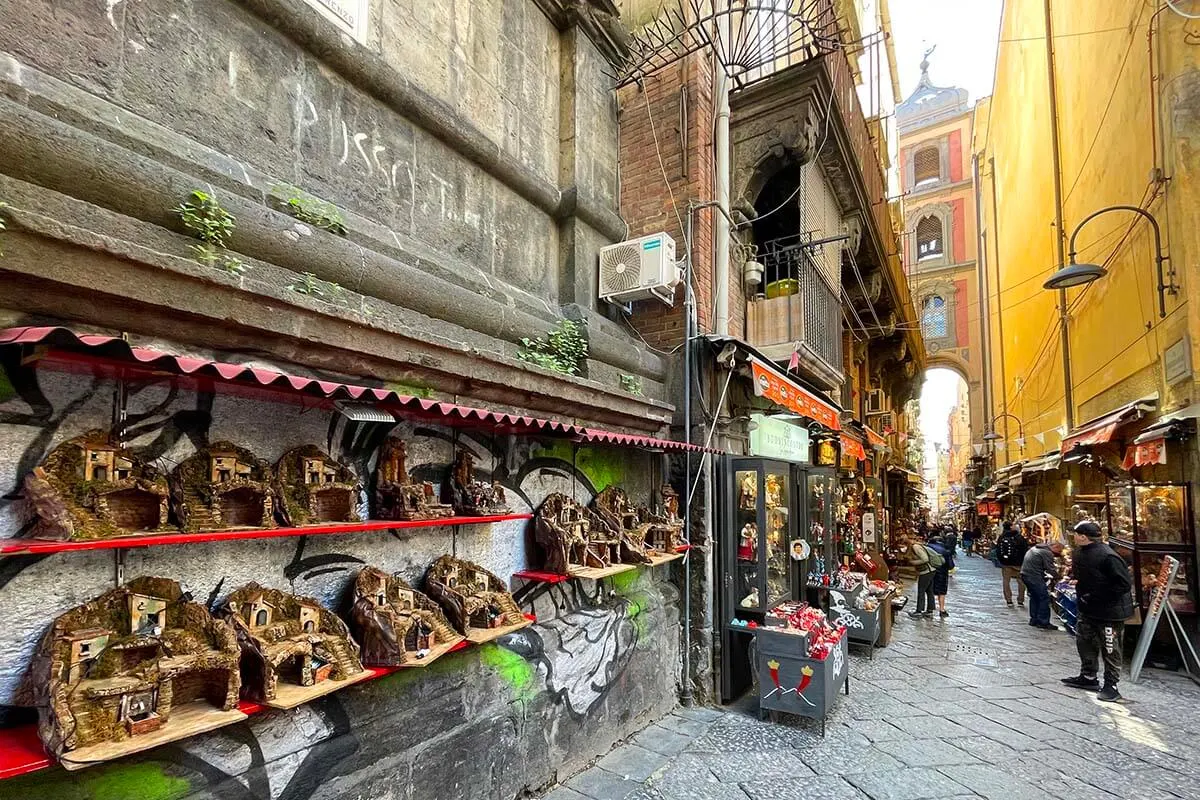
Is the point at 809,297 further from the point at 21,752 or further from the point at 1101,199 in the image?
the point at 1101,199

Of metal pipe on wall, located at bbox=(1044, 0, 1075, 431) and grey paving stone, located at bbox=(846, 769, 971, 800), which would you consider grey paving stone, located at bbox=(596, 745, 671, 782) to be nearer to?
grey paving stone, located at bbox=(846, 769, 971, 800)

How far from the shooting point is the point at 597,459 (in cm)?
545

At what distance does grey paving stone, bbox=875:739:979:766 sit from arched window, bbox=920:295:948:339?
3271cm

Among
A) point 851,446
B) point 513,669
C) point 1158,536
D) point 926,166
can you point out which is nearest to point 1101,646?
point 1158,536

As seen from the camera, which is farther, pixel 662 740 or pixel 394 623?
pixel 662 740

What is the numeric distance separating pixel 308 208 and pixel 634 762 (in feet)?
15.8

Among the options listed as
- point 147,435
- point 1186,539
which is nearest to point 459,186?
point 147,435

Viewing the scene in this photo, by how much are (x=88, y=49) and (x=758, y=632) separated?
6.41 meters

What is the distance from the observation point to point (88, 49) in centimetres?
268

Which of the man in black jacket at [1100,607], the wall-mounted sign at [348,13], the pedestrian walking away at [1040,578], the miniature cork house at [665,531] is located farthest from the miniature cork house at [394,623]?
the pedestrian walking away at [1040,578]

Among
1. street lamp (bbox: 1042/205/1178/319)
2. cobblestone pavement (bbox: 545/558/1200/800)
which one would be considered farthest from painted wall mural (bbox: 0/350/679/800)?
street lamp (bbox: 1042/205/1178/319)

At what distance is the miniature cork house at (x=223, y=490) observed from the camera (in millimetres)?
2488

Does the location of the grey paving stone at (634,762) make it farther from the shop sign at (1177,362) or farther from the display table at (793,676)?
the shop sign at (1177,362)

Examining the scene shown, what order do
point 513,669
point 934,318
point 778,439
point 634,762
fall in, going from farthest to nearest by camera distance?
point 934,318 < point 778,439 < point 634,762 < point 513,669
